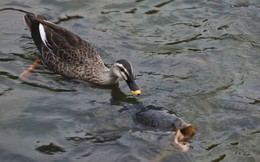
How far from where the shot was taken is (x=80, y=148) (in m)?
7.90

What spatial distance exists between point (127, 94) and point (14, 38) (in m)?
2.58

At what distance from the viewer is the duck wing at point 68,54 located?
10.2m

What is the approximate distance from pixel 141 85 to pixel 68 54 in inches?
57.1

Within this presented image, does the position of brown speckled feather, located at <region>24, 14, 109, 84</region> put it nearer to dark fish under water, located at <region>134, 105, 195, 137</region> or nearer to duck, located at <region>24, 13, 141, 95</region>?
duck, located at <region>24, 13, 141, 95</region>

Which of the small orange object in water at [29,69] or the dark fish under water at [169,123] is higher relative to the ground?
the small orange object in water at [29,69]

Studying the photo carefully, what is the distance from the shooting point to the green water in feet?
26.2

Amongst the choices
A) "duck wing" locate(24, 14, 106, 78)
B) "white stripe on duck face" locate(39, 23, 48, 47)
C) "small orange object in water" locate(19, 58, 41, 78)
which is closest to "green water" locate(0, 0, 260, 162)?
"small orange object in water" locate(19, 58, 41, 78)

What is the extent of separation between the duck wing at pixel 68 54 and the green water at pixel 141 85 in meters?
0.20

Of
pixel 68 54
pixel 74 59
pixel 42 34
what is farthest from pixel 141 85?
pixel 42 34

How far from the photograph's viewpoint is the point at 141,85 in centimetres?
982


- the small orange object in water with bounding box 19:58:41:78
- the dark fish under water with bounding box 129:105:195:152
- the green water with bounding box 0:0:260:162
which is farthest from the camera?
the small orange object in water with bounding box 19:58:41:78

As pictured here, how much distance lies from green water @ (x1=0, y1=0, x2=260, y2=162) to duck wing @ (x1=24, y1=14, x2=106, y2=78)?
0.66ft

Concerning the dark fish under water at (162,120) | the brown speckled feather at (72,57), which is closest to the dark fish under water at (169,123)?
the dark fish under water at (162,120)

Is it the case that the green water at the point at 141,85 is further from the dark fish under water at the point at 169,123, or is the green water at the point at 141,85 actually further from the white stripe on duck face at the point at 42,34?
the white stripe on duck face at the point at 42,34
